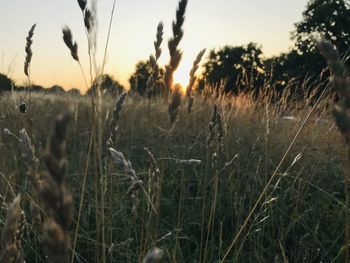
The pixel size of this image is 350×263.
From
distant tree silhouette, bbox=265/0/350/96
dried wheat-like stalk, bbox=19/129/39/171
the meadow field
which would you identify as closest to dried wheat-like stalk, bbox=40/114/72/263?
the meadow field

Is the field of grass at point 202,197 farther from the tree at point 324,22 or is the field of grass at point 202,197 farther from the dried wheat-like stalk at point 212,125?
the tree at point 324,22

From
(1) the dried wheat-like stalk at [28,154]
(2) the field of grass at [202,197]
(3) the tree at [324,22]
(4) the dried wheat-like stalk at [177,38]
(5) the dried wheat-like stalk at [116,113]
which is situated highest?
(3) the tree at [324,22]

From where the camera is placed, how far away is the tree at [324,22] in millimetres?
35625

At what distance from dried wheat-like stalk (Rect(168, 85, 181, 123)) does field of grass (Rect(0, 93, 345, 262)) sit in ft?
0.75

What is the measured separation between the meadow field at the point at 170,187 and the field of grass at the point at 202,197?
0.01 m

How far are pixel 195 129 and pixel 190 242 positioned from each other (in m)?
3.20

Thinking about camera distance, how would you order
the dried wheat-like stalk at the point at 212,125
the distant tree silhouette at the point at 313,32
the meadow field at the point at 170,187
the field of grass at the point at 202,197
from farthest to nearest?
the distant tree silhouette at the point at 313,32, the field of grass at the point at 202,197, the dried wheat-like stalk at the point at 212,125, the meadow field at the point at 170,187

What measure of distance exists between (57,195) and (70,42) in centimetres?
105

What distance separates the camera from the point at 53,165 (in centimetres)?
44

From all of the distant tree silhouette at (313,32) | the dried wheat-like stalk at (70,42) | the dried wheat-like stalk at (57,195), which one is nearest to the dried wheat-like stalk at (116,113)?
the dried wheat-like stalk at (70,42)

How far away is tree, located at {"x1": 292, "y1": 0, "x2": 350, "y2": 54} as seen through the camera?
3562 cm

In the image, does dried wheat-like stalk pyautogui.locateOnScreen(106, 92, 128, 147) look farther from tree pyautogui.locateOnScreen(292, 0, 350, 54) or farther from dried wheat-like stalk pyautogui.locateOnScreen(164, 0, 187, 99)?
tree pyautogui.locateOnScreen(292, 0, 350, 54)

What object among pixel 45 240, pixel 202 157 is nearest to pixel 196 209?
pixel 202 157

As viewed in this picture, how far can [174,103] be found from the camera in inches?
43.3
